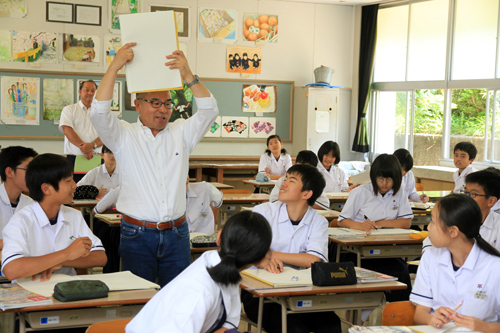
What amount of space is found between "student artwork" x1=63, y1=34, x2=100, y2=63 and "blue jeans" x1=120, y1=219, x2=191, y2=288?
22.7ft

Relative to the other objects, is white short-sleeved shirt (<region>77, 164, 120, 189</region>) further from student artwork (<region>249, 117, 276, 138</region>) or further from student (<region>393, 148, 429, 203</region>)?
student artwork (<region>249, 117, 276, 138</region>)

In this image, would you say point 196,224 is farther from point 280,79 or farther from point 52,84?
point 280,79

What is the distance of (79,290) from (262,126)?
27.8ft

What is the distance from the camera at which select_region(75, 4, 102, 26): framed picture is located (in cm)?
934

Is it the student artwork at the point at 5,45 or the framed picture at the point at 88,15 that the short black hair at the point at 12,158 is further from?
the framed picture at the point at 88,15

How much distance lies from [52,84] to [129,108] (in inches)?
49.1

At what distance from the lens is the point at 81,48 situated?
9.40m

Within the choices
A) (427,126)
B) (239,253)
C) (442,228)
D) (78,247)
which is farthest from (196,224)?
(427,126)

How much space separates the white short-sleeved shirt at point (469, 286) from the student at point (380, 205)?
1827mm

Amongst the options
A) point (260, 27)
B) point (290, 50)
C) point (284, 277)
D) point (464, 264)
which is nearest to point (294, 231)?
point (284, 277)

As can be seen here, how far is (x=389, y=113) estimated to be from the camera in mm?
10812

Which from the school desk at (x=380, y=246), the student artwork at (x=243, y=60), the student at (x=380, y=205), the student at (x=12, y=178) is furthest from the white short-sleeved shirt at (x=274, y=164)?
the student at (x=12, y=178)

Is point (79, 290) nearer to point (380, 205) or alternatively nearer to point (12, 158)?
point (12, 158)

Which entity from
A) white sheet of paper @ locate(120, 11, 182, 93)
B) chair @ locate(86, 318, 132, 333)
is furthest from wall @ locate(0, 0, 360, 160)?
chair @ locate(86, 318, 132, 333)
